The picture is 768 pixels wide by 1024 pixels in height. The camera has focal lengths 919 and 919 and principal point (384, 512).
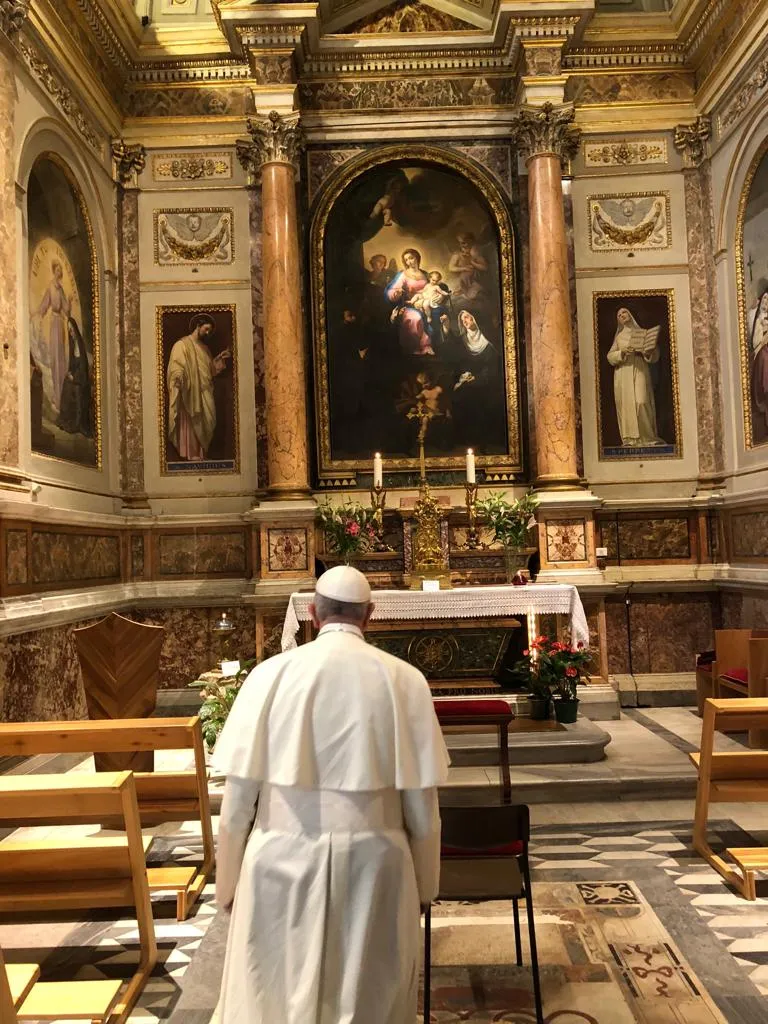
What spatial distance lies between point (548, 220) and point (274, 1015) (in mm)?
9622

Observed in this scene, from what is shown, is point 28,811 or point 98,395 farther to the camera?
point 98,395

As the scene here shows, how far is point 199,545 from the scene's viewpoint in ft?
37.6

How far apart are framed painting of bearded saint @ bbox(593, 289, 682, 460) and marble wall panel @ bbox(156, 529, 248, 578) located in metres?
4.67

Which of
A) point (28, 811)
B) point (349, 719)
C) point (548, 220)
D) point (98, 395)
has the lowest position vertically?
point (28, 811)

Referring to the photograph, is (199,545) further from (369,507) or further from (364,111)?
(364,111)

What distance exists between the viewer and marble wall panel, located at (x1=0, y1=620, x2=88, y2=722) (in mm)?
7645

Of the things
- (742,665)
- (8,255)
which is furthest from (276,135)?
(742,665)

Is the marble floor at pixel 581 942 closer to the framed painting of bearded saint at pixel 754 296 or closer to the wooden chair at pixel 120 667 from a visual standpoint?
the wooden chair at pixel 120 667

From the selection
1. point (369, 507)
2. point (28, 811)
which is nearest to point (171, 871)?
point (28, 811)

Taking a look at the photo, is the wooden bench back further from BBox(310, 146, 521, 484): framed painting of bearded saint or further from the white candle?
BBox(310, 146, 521, 484): framed painting of bearded saint

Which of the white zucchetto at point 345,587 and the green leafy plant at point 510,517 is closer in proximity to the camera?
the white zucchetto at point 345,587

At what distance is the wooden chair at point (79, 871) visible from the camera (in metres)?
3.83

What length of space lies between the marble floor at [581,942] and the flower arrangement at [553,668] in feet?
7.00

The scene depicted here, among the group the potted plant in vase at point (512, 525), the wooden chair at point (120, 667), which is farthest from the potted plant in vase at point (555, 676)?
the wooden chair at point (120, 667)
